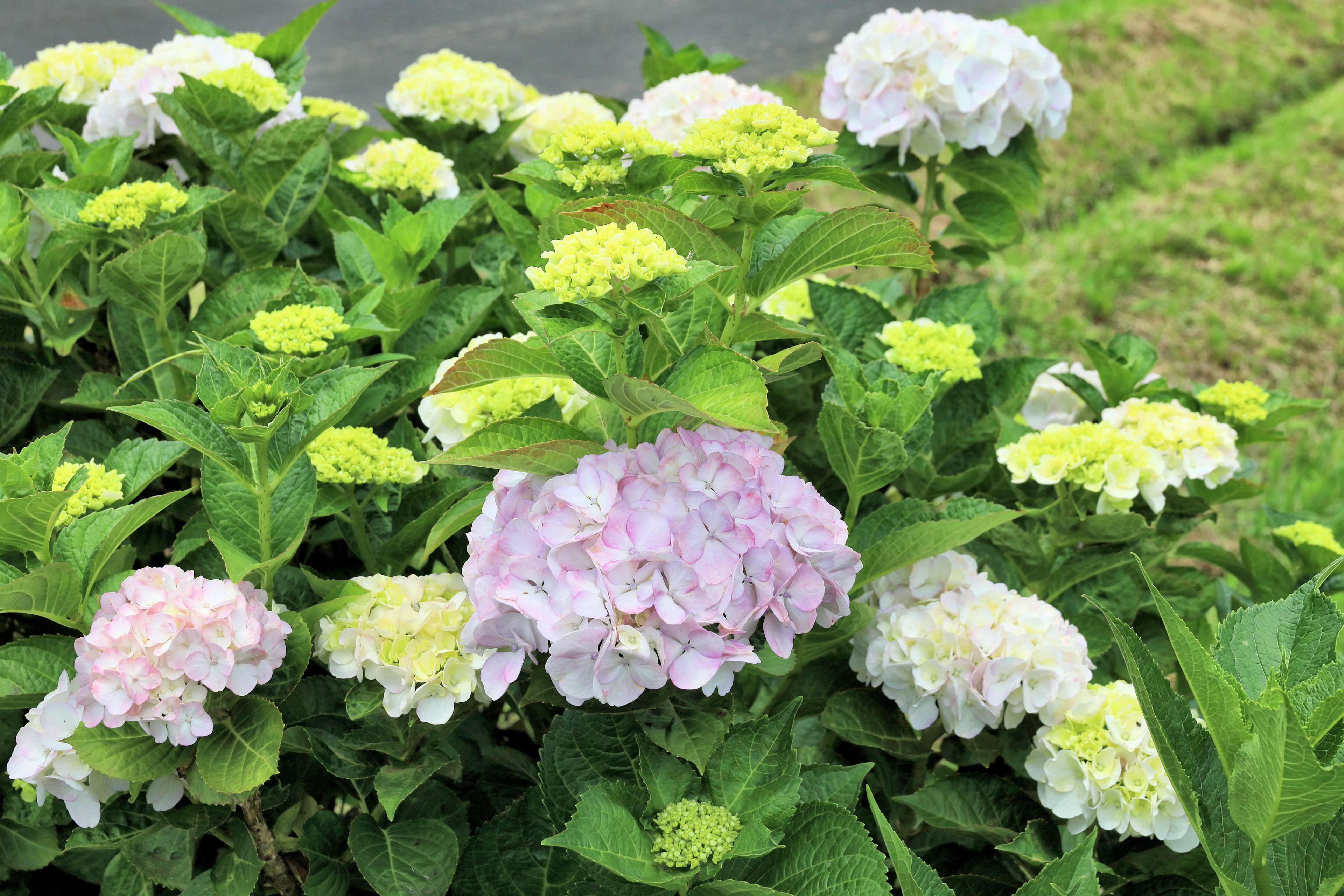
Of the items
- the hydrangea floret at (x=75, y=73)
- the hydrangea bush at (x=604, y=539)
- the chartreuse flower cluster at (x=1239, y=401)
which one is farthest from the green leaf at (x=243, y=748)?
the chartreuse flower cluster at (x=1239, y=401)

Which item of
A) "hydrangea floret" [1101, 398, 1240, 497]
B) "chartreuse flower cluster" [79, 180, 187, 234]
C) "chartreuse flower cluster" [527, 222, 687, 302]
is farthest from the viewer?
"hydrangea floret" [1101, 398, 1240, 497]

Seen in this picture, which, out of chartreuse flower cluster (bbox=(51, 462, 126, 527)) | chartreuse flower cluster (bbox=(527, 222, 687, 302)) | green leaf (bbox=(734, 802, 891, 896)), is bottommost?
green leaf (bbox=(734, 802, 891, 896))

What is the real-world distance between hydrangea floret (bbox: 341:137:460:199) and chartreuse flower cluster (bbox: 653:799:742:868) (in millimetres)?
1046

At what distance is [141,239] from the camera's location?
4.62 ft

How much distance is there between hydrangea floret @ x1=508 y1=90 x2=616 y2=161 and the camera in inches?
78.6

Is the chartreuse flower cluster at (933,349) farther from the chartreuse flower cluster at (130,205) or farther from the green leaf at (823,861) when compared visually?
the chartreuse flower cluster at (130,205)

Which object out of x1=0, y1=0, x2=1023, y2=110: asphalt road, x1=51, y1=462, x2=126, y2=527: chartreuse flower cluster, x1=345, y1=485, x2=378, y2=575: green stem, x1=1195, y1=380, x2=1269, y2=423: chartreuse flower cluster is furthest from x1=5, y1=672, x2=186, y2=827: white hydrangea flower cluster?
x1=0, y1=0, x2=1023, y2=110: asphalt road

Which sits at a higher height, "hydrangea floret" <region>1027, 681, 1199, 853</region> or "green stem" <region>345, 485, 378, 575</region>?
"green stem" <region>345, 485, 378, 575</region>

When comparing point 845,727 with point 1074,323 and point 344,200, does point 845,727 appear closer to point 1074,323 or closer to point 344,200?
point 344,200

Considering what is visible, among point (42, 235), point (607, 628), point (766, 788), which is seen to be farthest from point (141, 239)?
point (766, 788)

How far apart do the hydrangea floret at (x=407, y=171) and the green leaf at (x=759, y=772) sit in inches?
38.8

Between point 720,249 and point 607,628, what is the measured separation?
43 cm

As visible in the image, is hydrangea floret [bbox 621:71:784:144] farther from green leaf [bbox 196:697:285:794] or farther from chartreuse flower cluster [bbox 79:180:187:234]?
green leaf [bbox 196:697:285:794]

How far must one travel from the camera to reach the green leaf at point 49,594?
1044 millimetres
